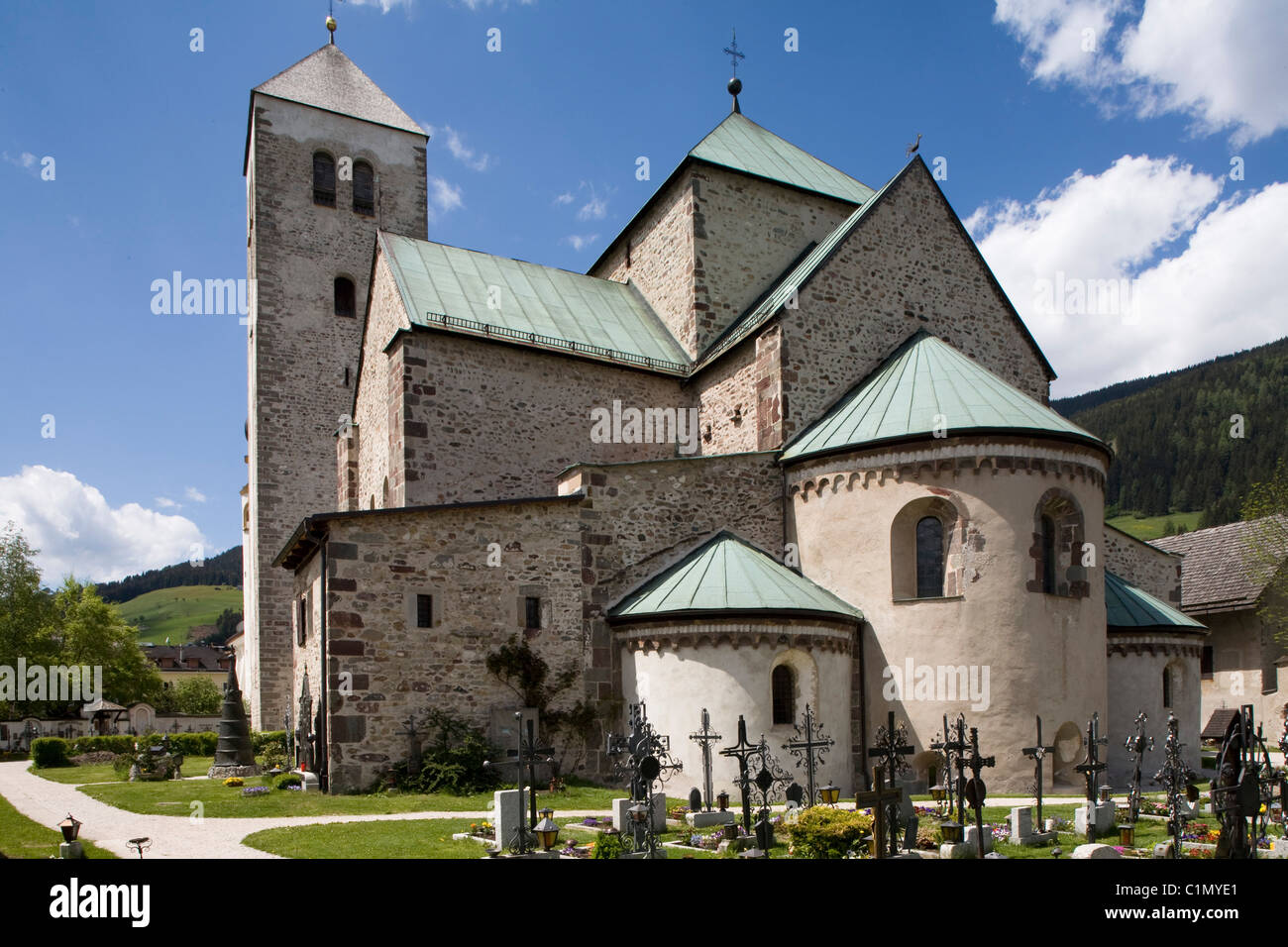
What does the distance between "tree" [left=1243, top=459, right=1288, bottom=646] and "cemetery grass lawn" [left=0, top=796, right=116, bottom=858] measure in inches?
1371

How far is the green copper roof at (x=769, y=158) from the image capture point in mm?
30109

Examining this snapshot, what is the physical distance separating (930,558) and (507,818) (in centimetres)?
1137

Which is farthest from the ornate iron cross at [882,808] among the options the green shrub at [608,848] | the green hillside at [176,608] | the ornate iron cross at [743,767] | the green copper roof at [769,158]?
the green hillside at [176,608]

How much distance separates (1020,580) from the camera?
65.6 feet

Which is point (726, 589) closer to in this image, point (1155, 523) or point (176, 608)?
point (1155, 523)

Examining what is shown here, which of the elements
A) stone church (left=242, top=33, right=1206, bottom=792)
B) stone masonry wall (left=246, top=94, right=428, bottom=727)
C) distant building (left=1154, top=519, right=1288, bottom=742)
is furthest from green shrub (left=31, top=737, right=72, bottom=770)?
distant building (left=1154, top=519, right=1288, bottom=742)

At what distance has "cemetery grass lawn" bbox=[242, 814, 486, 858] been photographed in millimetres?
12648

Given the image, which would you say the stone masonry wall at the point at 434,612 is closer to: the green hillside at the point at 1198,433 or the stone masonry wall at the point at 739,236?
the stone masonry wall at the point at 739,236

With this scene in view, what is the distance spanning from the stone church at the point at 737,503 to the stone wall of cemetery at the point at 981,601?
0.20 ft

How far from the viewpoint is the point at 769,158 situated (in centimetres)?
3155

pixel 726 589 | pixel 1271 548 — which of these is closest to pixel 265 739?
pixel 726 589

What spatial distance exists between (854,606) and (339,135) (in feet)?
98.5

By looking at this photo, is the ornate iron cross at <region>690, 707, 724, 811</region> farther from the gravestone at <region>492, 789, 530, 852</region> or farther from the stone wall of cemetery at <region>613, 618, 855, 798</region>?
the gravestone at <region>492, 789, 530, 852</region>
